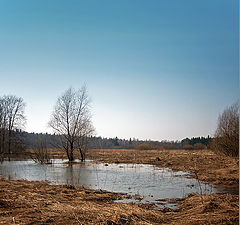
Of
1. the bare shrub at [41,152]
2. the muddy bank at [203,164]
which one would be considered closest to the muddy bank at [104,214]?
the muddy bank at [203,164]

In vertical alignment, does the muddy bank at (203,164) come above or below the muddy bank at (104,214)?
below

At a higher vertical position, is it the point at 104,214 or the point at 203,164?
the point at 104,214

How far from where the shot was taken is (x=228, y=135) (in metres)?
24.9

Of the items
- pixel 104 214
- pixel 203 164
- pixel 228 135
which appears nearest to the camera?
pixel 104 214

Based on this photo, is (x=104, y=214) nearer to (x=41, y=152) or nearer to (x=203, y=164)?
(x=203, y=164)

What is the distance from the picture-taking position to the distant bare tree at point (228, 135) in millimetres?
24344

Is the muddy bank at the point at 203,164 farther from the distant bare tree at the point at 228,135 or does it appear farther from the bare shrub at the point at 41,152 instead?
the bare shrub at the point at 41,152

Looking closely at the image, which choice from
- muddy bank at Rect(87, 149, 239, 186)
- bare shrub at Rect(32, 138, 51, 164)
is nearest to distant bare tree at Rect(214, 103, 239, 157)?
muddy bank at Rect(87, 149, 239, 186)

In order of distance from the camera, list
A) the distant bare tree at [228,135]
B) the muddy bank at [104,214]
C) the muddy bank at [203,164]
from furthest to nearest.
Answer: the distant bare tree at [228,135] → the muddy bank at [203,164] → the muddy bank at [104,214]

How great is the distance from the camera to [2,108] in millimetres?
34656

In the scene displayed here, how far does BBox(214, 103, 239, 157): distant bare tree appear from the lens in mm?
24344

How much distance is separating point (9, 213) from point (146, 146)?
198ft

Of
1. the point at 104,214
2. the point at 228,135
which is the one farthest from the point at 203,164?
the point at 104,214

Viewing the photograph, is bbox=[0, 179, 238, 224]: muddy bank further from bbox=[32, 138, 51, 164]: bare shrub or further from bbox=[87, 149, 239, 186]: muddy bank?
bbox=[32, 138, 51, 164]: bare shrub
